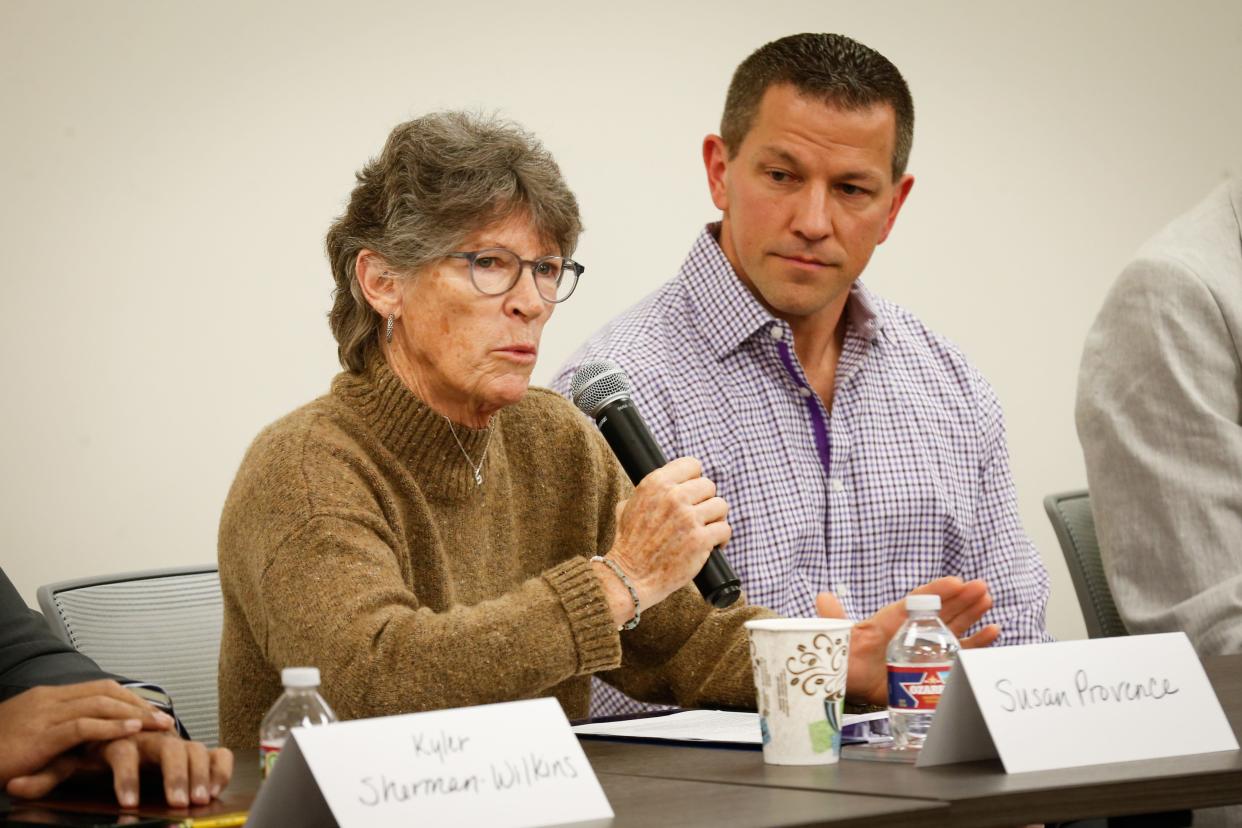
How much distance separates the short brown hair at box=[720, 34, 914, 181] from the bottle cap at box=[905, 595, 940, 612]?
119 centimetres

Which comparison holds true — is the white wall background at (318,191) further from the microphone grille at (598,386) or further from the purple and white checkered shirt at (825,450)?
the microphone grille at (598,386)

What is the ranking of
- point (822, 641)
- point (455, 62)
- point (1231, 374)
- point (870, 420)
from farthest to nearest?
1. point (455, 62)
2. point (870, 420)
3. point (1231, 374)
4. point (822, 641)

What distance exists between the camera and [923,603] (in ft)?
4.33

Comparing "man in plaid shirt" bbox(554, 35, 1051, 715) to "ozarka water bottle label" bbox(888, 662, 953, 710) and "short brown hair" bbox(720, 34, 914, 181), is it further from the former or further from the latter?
"ozarka water bottle label" bbox(888, 662, 953, 710)

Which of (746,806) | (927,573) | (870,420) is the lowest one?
(927,573)

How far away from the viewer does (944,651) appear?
1.40 meters

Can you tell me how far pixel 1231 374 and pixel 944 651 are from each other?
3.50ft

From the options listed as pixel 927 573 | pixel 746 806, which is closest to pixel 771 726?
pixel 746 806

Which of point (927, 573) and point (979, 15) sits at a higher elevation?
point (979, 15)

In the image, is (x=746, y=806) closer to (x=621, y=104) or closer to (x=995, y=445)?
(x=995, y=445)

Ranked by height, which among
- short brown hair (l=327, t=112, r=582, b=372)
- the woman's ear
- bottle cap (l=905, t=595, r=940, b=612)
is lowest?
bottle cap (l=905, t=595, r=940, b=612)

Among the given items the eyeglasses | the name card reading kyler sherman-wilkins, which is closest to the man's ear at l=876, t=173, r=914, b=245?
the eyeglasses

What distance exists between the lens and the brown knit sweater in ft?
4.69

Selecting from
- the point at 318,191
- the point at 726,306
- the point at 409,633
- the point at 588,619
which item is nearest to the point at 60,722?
the point at 409,633
